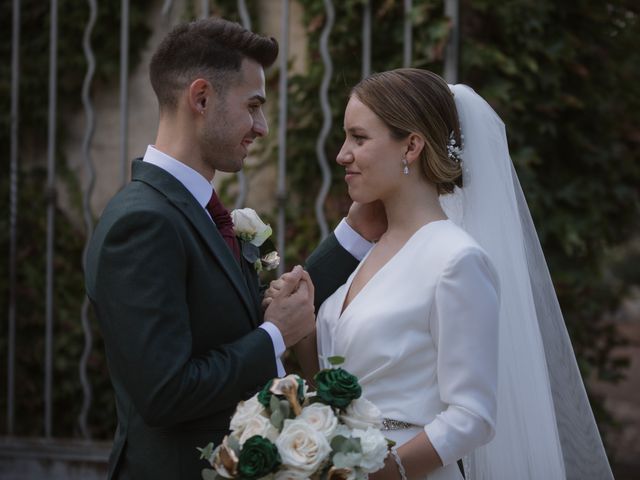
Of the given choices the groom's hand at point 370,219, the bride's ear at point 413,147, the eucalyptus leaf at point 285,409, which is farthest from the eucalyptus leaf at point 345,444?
the groom's hand at point 370,219

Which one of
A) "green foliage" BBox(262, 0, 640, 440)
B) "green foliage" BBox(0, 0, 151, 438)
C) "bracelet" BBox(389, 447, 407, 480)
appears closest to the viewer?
"bracelet" BBox(389, 447, 407, 480)

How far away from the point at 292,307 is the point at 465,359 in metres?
0.45

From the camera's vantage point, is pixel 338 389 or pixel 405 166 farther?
pixel 405 166

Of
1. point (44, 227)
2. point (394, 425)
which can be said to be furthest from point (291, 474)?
point (44, 227)

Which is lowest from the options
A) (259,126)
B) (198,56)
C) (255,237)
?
(255,237)

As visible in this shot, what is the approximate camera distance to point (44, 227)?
4.98m

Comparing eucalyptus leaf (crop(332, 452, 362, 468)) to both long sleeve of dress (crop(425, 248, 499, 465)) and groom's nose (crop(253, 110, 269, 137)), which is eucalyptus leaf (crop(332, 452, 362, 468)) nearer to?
long sleeve of dress (crop(425, 248, 499, 465))

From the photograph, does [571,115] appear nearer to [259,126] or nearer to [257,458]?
[259,126]

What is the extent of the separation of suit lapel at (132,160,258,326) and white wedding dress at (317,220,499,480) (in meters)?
0.32

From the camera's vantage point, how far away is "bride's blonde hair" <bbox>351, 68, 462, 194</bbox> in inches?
97.0

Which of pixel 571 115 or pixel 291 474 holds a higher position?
pixel 571 115

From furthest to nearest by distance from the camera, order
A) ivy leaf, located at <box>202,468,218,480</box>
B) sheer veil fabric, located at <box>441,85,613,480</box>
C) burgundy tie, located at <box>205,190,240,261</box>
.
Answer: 1. sheer veil fabric, located at <box>441,85,613,480</box>
2. burgundy tie, located at <box>205,190,240,261</box>
3. ivy leaf, located at <box>202,468,218,480</box>

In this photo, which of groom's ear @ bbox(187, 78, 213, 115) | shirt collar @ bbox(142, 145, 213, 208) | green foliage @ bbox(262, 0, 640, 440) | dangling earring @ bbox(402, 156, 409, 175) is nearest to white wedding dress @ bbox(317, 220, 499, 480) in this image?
dangling earring @ bbox(402, 156, 409, 175)

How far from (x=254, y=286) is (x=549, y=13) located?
8.82 ft
